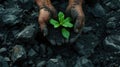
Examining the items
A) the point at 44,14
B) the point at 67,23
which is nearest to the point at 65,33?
the point at 67,23

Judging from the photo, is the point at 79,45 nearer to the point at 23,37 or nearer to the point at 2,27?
the point at 23,37

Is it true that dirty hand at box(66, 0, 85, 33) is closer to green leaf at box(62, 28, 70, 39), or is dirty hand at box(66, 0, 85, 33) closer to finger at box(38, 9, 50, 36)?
green leaf at box(62, 28, 70, 39)

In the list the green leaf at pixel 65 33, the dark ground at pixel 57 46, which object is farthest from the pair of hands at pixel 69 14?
the dark ground at pixel 57 46

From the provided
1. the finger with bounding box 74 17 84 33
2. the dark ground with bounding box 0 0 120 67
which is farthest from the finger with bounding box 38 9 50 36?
the finger with bounding box 74 17 84 33

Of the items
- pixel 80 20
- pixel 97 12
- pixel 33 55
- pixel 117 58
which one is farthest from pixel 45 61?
pixel 97 12

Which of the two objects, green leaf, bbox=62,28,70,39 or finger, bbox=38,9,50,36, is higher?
finger, bbox=38,9,50,36

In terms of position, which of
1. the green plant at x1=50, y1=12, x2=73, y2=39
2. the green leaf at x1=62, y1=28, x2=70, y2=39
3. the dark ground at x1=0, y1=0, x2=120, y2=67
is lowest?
the dark ground at x1=0, y1=0, x2=120, y2=67

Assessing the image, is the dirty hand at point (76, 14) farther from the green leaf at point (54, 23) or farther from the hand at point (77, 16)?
the green leaf at point (54, 23)
